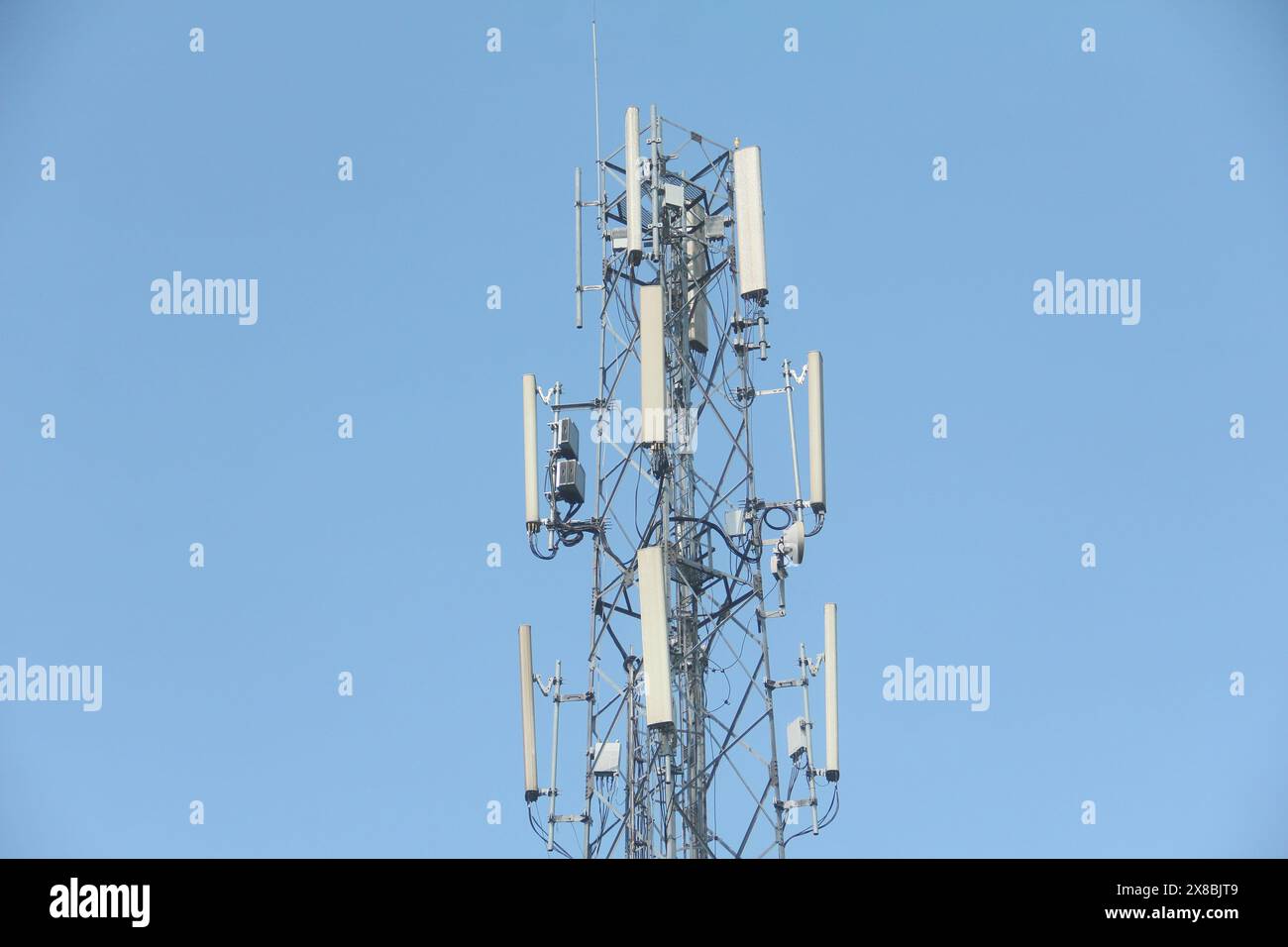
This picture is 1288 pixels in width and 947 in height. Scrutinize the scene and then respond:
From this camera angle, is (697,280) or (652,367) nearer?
(652,367)

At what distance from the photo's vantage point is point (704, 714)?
37.8m

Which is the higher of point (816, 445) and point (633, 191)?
point (633, 191)

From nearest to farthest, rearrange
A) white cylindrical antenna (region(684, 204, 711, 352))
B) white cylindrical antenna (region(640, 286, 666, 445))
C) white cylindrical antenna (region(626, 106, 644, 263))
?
1. white cylindrical antenna (region(640, 286, 666, 445))
2. white cylindrical antenna (region(626, 106, 644, 263))
3. white cylindrical antenna (region(684, 204, 711, 352))

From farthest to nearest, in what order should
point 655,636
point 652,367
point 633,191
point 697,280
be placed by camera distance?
point 697,280 → point 633,191 → point 652,367 → point 655,636

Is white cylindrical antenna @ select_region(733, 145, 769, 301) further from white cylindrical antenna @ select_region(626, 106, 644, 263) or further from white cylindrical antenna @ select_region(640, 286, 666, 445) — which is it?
white cylindrical antenna @ select_region(640, 286, 666, 445)

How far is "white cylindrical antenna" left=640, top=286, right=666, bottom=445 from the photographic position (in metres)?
37.2

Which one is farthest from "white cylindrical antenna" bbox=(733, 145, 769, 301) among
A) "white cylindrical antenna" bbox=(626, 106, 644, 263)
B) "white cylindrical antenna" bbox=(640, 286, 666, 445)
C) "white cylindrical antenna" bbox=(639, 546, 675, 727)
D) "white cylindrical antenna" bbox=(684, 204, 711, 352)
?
"white cylindrical antenna" bbox=(639, 546, 675, 727)

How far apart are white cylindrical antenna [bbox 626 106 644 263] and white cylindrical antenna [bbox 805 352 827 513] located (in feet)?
11.8

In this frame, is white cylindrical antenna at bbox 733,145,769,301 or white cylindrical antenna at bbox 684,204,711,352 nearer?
white cylindrical antenna at bbox 733,145,769,301

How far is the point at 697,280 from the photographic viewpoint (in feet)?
133

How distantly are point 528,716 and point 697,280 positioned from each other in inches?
323

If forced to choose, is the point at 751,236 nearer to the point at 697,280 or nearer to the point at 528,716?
the point at 697,280

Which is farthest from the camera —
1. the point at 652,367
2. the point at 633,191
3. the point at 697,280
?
the point at 697,280

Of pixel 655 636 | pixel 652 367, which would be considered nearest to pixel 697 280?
pixel 652 367
